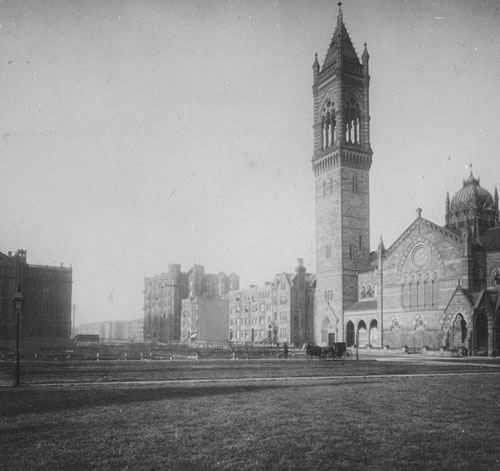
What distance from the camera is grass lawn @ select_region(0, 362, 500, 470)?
870cm

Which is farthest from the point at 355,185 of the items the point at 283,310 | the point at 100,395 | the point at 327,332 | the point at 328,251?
the point at 100,395

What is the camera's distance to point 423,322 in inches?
2282

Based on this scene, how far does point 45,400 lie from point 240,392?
5.78m

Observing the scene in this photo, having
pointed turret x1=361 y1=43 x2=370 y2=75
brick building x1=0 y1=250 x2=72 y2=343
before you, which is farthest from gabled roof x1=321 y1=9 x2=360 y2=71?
brick building x1=0 y1=250 x2=72 y2=343

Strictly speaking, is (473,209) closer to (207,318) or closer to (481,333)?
(481,333)

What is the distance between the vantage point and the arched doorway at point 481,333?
5019 centimetres

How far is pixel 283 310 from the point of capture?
294 ft

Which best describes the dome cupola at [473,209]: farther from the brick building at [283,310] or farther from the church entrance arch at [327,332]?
the brick building at [283,310]

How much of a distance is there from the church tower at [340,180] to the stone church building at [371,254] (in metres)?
0.12

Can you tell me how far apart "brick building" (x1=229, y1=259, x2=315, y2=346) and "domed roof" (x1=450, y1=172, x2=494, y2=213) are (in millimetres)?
25232

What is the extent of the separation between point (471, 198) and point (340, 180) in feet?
70.2

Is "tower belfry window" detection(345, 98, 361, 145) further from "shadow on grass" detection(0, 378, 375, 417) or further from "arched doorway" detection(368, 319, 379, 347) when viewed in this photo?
"shadow on grass" detection(0, 378, 375, 417)

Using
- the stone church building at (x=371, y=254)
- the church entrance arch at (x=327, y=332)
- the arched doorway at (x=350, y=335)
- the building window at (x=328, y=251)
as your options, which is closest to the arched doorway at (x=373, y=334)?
the stone church building at (x=371, y=254)

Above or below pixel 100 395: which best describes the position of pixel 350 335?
below
